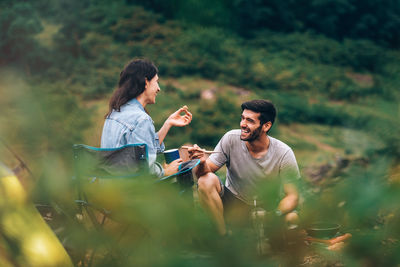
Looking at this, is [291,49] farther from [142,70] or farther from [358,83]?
[142,70]

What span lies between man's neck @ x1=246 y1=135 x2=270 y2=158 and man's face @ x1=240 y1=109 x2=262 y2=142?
0.12ft

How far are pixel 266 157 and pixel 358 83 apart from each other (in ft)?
40.8

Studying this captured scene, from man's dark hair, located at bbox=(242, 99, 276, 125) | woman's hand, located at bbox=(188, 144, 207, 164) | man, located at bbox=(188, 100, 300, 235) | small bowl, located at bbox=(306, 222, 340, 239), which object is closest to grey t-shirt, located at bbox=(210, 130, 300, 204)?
man, located at bbox=(188, 100, 300, 235)

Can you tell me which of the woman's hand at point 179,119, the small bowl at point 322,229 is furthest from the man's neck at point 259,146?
the small bowl at point 322,229

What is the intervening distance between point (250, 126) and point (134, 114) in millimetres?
672

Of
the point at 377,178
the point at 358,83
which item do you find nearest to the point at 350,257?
the point at 377,178

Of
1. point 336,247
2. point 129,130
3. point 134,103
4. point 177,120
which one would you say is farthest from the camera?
point 177,120

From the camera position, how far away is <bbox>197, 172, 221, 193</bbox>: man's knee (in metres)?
2.36

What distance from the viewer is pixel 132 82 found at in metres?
2.39

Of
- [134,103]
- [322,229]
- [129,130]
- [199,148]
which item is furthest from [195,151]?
[322,229]

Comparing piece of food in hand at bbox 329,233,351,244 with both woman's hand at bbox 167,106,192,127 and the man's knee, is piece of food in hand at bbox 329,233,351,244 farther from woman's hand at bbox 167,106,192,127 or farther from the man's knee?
woman's hand at bbox 167,106,192,127

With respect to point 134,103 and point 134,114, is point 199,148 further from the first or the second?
point 134,103

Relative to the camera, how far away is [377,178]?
0.46 m

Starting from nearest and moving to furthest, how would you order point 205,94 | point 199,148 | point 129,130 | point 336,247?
1. point 336,247
2. point 199,148
3. point 129,130
4. point 205,94
